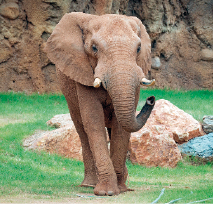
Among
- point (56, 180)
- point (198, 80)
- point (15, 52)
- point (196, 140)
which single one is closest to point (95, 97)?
point (56, 180)

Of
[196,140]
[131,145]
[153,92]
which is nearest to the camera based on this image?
[131,145]

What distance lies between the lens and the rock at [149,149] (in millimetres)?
9766

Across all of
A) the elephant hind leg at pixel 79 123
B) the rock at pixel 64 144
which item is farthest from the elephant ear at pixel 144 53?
the rock at pixel 64 144

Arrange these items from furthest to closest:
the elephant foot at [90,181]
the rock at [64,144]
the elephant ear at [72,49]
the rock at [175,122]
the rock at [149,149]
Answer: the rock at [175,122] → the rock at [64,144] → the rock at [149,149] → the elephant foot at [90,181] → the elephant ear at [72,49]

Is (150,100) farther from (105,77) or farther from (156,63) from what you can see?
(156,63)

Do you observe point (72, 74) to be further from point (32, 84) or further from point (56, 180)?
point (32, 84)

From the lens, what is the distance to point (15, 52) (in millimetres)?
15766

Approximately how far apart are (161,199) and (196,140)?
17.5 feet

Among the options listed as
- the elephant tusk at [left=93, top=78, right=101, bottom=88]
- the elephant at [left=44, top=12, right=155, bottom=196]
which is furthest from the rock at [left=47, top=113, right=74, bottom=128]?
the elephant tusk at [left=93, top=78, right=101, bottom=88]

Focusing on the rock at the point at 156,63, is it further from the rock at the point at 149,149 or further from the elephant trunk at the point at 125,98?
the elephant trunk at the point at 125,98

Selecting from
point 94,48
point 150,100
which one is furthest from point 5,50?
point 150,100

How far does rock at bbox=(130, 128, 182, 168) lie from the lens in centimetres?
977

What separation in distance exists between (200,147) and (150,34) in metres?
8.58

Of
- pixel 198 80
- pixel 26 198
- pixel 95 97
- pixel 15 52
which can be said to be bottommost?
pixel 198 80
